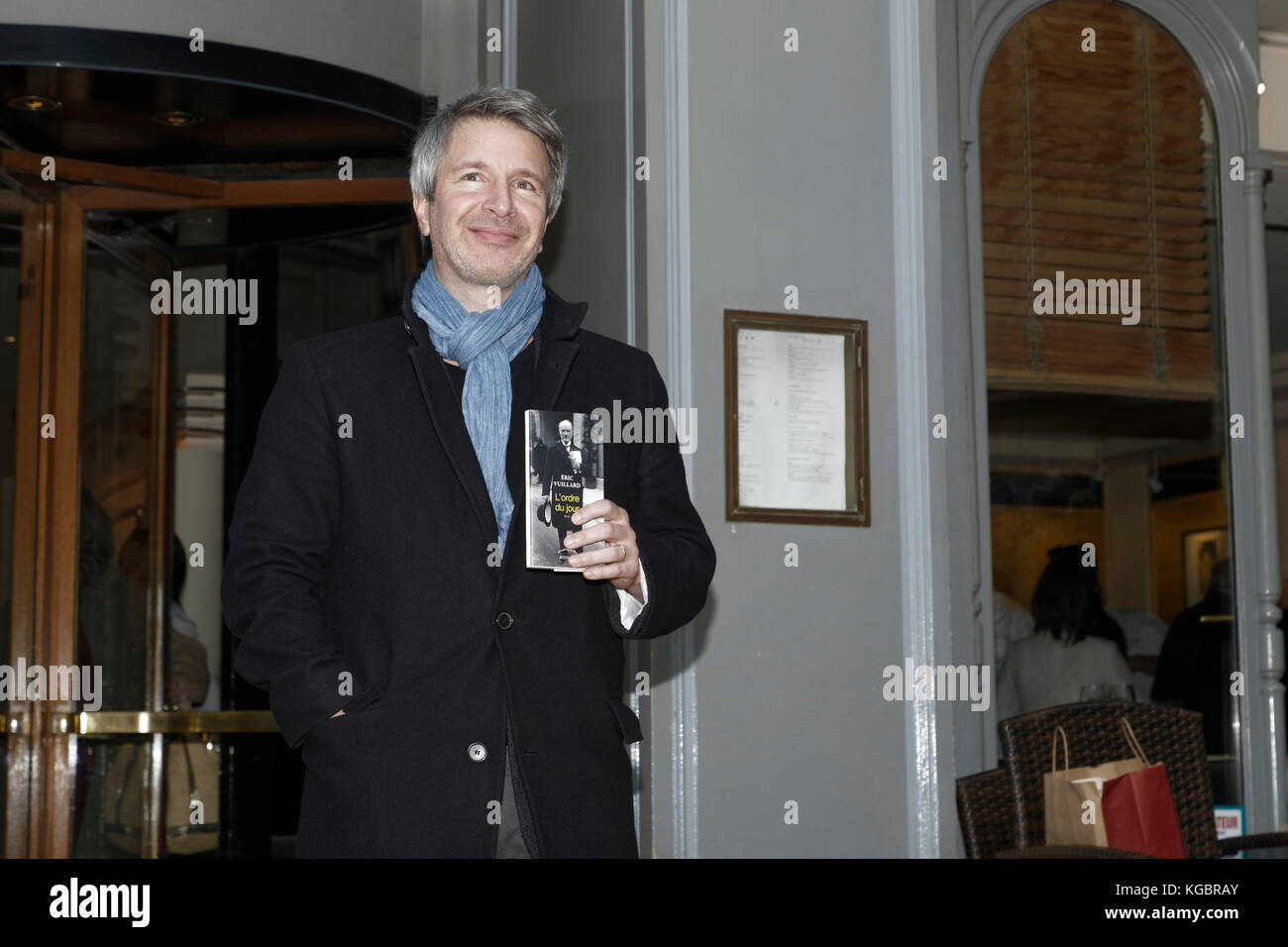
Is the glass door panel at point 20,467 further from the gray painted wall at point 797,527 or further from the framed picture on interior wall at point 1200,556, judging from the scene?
the framed picture on interior wall at point 1200,556

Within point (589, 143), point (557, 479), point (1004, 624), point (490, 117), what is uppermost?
point (589, 143)

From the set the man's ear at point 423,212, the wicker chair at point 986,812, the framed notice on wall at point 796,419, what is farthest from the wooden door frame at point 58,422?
the wicker chair at point 986,812

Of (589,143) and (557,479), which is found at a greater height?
(589,143)

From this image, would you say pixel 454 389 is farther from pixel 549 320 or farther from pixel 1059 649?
pixel 1059 649

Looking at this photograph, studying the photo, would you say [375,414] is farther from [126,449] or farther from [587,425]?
[126,449]

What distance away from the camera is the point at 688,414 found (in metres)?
3.72

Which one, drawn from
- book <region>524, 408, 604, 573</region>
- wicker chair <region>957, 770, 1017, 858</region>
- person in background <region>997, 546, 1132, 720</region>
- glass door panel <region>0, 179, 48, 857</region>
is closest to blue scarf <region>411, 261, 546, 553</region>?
book <region>524, 408, 604, 573</region>

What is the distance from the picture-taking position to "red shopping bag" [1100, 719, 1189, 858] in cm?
318

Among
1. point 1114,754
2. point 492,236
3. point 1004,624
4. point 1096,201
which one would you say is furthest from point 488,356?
point 1096,201

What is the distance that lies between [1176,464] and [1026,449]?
2.34 feet

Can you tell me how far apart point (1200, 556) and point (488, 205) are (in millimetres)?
3850

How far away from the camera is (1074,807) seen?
316cm

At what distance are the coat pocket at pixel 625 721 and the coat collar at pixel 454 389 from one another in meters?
0.29

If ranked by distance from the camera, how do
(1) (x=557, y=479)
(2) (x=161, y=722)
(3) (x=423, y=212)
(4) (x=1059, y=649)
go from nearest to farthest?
(1) (x=557, y=479) → (3) (x=423, y=212) → (4) (x=1059, y=649) → (2) (x=161, y=722)
